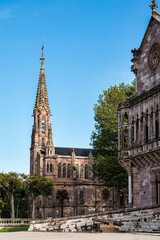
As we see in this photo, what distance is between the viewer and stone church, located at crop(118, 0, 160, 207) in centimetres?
3259

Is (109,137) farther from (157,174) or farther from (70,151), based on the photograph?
(70,151)

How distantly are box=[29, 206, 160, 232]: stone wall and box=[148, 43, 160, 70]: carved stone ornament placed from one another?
522 inches

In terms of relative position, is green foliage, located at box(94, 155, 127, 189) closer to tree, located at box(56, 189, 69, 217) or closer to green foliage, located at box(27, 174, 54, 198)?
green foliage, located at box(27, 174, 54, 198)

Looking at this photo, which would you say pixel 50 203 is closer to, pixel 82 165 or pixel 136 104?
pixel 82 165

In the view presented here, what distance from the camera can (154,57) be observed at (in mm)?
34906

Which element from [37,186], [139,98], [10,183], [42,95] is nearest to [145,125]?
[139,98]

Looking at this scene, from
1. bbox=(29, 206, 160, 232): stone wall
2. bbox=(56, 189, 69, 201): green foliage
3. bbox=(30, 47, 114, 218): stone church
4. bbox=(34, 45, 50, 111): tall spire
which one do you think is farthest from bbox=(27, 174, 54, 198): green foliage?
bbox=(34, 45, 50, 111): tall spire

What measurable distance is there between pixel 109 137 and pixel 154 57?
21.3 meters

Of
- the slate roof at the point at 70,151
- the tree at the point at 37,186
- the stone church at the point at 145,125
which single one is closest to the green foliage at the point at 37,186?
the tree at the point at 37,186

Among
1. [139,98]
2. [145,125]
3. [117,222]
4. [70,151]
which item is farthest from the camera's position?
[70,151]

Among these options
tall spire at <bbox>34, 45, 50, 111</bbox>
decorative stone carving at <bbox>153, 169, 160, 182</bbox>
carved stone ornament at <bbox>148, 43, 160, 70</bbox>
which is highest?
tall spire at <bbox>34, 45, 50, 111</bbox>

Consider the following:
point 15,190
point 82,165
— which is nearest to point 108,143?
point 15,190

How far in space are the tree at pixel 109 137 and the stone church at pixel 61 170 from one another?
107 feet

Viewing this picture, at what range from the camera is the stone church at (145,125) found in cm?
3259
